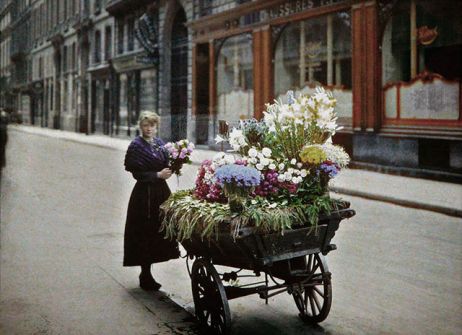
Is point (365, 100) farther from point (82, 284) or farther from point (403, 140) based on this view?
point (82, 284)

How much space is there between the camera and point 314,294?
4582 mm

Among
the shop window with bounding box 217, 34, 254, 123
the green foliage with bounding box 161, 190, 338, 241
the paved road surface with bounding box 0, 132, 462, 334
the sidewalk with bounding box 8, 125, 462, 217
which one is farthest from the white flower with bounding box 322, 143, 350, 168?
the shop window with bounding box 217, 34, 254, 123

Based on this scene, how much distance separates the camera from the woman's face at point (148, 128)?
5430 mm

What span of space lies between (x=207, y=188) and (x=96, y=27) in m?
36.5

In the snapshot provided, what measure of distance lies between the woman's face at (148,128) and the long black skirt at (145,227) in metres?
0.45

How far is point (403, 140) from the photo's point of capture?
14609 millimetres

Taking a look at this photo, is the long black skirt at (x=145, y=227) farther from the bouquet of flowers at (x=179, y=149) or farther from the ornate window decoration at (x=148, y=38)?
the ornate window decoration at (x=148, y=38)

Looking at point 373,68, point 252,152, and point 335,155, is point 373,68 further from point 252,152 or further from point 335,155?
point 252,152

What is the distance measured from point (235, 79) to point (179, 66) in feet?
18.8

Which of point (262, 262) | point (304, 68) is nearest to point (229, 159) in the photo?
point (262, 262)

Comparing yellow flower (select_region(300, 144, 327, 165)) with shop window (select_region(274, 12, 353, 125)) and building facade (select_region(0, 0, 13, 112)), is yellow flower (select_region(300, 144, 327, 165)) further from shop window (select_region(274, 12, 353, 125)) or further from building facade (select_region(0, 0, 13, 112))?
building facade (select_region(0, 0, 13, 112))

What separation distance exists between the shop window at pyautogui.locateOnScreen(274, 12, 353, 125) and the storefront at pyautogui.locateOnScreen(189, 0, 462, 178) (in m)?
0.03

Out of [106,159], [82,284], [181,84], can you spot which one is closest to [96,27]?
[181,84]

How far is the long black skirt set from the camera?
5492 mm
